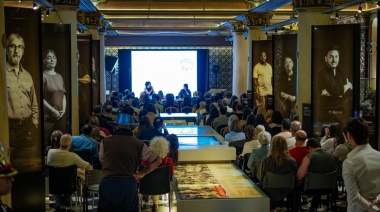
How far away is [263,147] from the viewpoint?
31.3 ft

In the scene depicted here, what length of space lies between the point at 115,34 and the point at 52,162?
25357 millimetres

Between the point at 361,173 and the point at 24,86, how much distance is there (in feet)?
14.7

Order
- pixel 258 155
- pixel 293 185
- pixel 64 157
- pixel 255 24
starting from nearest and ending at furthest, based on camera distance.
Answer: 1. pixel 293 185
2. pixel 64 157
3. pixel 258 155
4. pixel 255 24

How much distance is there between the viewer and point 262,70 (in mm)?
19125

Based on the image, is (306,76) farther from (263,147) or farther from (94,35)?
(94,35)

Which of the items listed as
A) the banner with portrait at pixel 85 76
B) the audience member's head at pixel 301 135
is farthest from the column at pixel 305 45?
the audience member's head at pixel 301 135

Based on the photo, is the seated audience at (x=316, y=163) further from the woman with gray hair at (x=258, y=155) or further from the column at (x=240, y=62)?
the column at (x=240, y=62)

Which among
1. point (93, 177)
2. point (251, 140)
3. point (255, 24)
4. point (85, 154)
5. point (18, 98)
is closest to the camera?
point (18, 98)

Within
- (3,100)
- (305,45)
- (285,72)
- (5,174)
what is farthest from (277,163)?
(285,72)

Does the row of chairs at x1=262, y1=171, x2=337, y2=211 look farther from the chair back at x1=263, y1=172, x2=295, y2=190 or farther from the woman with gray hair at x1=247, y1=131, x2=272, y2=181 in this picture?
the woman with gray hair at x1=247, y1=131, x2=272, y2=181

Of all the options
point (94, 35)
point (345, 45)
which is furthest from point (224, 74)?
point (345, 45)

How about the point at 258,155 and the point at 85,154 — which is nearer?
the point at 258,155

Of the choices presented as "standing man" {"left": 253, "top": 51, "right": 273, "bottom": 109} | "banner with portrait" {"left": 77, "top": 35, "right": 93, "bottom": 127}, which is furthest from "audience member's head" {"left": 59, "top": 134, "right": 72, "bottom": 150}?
"standing man" {"left": 253, "top": 51, "right": 273, "bottom": 109}

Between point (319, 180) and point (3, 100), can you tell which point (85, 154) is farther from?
point (319, 180)
